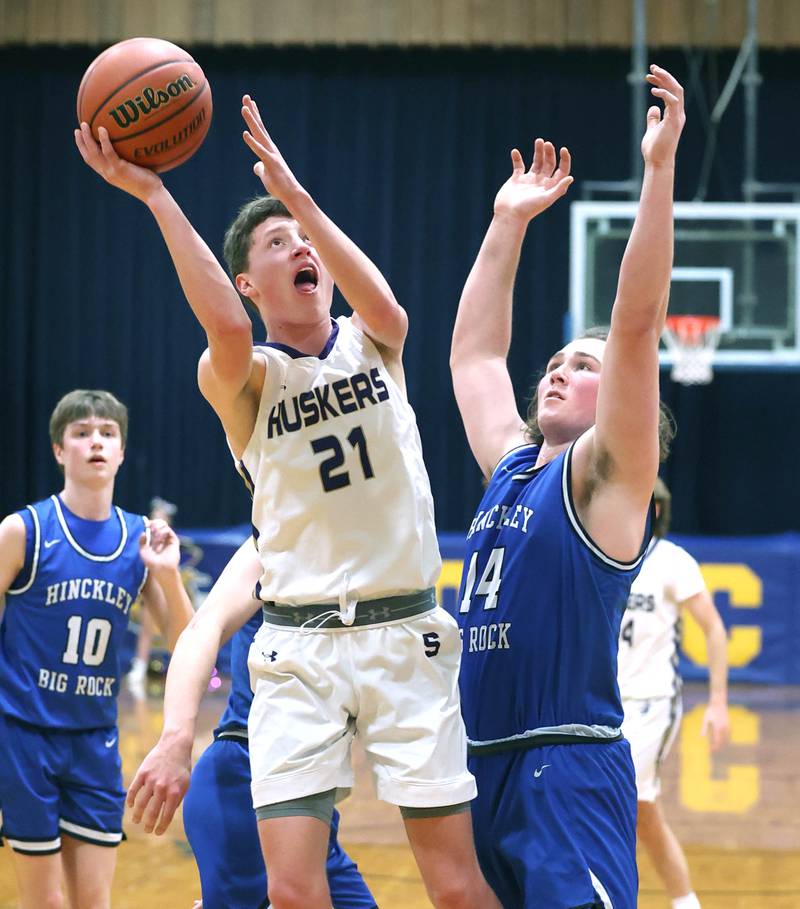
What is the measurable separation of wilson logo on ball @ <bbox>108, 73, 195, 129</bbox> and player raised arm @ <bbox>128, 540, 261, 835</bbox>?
1016 millimetres

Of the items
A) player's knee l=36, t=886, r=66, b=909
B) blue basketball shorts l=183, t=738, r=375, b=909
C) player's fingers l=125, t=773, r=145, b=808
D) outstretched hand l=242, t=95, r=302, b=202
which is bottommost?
player's knee l=36, t=886, r=66, b=909

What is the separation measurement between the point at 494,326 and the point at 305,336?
0.61 m

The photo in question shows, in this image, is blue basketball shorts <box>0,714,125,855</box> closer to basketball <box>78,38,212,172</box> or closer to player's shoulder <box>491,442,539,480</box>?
player's shoulder <box>491,442,539,480</box>

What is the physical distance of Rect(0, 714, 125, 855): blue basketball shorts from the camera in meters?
4.20

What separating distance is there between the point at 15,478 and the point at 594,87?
27.0ft

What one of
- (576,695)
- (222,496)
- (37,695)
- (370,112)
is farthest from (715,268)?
(576,695)

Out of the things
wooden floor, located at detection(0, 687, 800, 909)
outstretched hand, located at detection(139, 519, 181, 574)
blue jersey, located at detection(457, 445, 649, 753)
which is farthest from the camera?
wooden floor, located at detection(0, 687, 800, 909)

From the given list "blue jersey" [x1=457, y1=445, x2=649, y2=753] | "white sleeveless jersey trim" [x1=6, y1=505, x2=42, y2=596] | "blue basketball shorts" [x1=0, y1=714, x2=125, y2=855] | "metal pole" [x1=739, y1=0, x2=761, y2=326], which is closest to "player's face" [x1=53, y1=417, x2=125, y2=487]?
"white sleeveless jersey trim" [x1=6, y1=505, x2=42, y2=596]

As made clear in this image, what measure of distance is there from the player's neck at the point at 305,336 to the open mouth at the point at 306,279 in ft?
0.27

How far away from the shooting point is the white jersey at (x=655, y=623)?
18.1 feet

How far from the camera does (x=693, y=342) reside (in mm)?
11641

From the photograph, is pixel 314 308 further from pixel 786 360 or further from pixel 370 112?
pixel 370 112

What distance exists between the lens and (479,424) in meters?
3.37

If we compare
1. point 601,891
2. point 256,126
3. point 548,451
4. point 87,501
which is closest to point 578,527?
point 548,451
